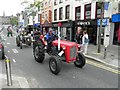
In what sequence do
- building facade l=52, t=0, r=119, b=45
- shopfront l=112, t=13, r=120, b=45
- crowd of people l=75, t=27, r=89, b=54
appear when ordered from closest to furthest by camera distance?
1. crowd of people l=75, t=27, r=89, b=54
2. shopfront l=112, t=13, r=120, b=45
3. building facade l=52, t=0, r=119, b=45

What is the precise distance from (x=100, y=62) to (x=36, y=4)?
22541 mm

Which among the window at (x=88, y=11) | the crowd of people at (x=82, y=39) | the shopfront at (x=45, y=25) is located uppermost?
the window at (x=88, y=11)

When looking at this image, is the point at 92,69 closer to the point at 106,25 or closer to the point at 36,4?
the point at 106,25

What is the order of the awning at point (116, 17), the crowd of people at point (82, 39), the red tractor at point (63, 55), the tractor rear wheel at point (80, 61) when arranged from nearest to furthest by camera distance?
the red tractor at point (63, 55) < the tractor rear wheel at point (80, 61) < the crowd of people at point (82, 39) < the awning at point (116, 17)

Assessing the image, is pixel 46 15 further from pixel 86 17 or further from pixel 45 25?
pixel 86 17

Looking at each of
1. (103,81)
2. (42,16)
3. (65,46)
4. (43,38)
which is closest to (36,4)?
(42,16)

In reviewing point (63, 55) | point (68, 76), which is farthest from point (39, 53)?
point (68, 76)

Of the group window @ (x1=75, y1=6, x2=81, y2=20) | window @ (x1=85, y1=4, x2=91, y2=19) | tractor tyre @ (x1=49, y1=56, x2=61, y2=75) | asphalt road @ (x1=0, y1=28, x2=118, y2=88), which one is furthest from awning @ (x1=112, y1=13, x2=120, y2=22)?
tractor tyre @ (x1=49, y1=56, x2=61, y2=75)

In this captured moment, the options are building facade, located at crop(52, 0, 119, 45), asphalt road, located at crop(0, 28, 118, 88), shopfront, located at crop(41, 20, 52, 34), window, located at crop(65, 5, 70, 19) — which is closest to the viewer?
asphalt road, located at crop(0, 28, 118, 88)

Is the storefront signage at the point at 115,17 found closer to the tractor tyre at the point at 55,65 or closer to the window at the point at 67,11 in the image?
the window at the point at 67,11

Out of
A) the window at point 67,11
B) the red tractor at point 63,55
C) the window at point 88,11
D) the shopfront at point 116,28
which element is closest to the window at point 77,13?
the window at point 88,11

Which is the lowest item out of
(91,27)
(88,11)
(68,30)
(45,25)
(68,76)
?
(68,76)

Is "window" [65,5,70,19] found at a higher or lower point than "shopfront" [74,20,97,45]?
higher

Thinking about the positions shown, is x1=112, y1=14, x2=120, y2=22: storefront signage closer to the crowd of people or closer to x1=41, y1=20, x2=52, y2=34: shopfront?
the crowd of people
